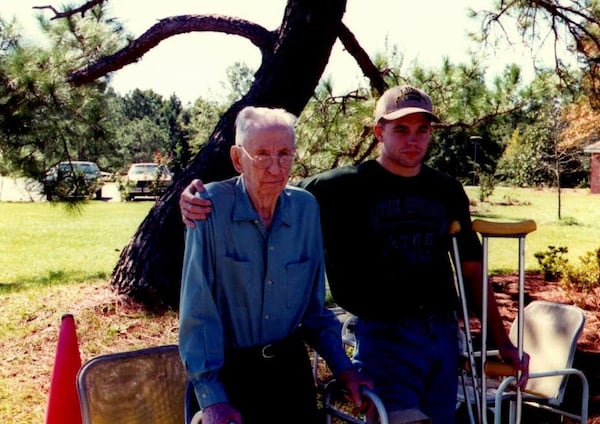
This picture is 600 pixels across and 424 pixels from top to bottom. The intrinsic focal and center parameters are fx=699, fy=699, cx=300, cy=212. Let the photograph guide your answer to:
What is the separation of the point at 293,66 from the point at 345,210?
3430 millimetres

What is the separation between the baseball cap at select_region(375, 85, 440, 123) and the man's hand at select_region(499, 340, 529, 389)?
939 mm

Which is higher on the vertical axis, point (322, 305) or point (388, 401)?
point (322, 305)

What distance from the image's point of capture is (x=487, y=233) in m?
2.46

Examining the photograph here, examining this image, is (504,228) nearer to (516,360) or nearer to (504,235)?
(504,235)

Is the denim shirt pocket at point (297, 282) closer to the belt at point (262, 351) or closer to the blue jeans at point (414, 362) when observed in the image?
the belt at point (262, 351)

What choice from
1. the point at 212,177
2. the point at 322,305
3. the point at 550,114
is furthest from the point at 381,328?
the point at 550,114

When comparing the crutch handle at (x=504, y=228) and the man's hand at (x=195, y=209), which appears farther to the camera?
the crutch handle at (x=504, y=228)

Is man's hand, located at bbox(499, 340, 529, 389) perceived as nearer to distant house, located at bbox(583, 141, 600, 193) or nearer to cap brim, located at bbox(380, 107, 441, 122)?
cap brim, located at bbox(380, 107, 441, 122)

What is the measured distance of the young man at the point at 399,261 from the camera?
266 centimetres

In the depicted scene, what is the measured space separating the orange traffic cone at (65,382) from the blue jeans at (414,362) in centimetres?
166

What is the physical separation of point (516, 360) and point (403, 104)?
1074 mm


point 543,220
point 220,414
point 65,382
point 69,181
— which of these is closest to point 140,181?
point 543,220

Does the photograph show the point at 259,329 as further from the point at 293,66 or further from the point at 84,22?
the point at 84,22

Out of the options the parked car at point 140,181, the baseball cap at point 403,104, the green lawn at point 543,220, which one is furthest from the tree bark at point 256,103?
the parked car at point 140,181
